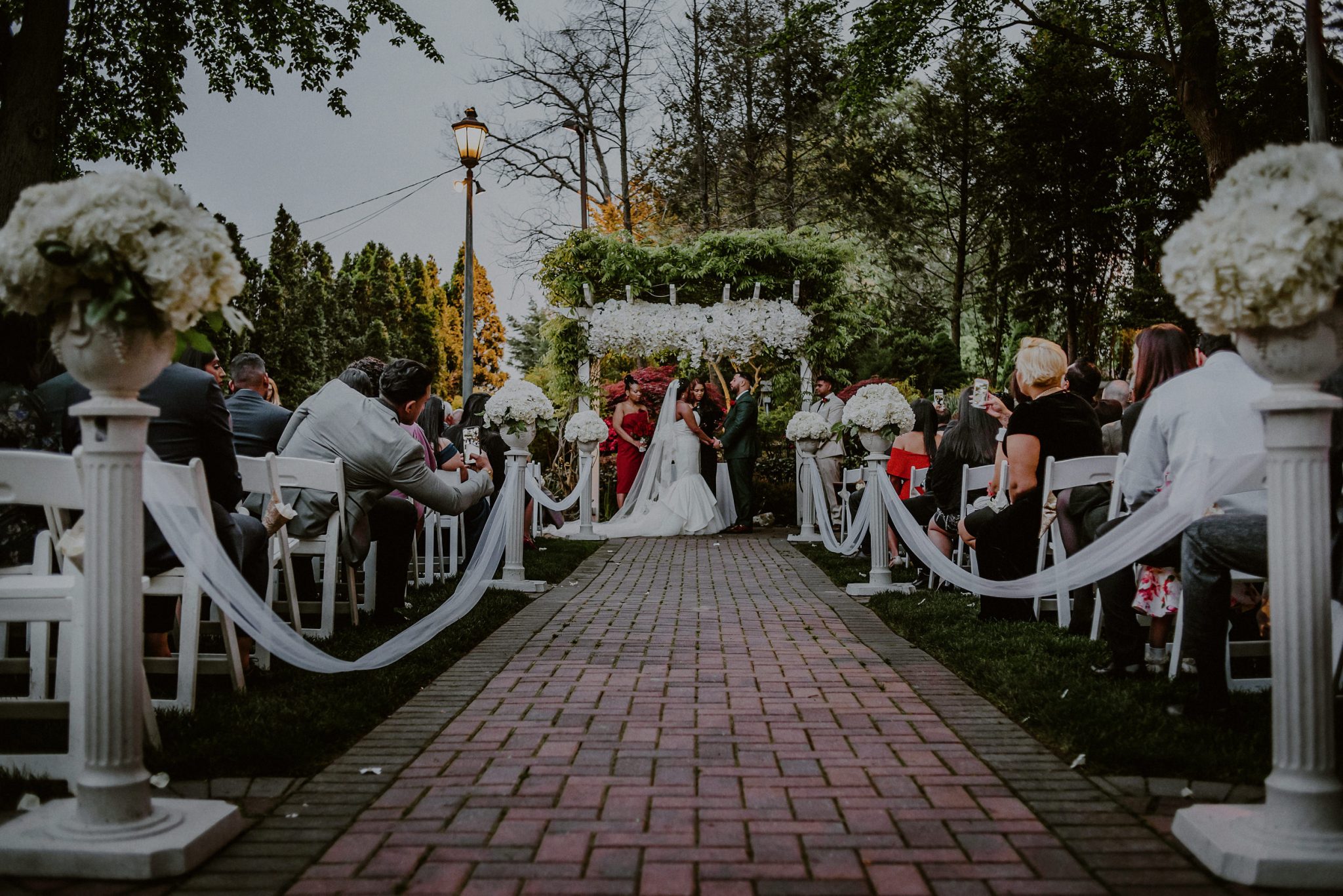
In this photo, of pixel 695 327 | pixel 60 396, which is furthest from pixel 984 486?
pixel 695 327

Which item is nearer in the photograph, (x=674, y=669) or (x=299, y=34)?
(x=674, y=669)

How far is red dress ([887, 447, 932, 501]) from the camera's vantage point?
28.8 ft

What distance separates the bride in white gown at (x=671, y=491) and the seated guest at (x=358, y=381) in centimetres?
652

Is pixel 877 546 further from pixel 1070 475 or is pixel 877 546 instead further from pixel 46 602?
pixel 46 602

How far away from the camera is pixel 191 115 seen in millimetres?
12758

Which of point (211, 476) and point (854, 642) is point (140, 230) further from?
point (854, 642)

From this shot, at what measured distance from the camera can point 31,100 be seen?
8.38 meters

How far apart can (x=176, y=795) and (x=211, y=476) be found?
5.09 feet

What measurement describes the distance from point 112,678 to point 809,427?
9782 millimetres

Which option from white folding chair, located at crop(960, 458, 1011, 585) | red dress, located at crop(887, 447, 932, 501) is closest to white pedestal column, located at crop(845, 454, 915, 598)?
white folding chair, located at crop(960, 458, 1011, 585)

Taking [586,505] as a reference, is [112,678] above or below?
below

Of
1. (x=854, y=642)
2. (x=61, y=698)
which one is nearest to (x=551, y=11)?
Answer: (x=854, y=642)

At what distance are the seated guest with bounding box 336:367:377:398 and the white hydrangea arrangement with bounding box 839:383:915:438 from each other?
3600 millimetres

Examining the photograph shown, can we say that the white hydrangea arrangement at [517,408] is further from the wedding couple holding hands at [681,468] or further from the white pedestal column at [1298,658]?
the white pedestal column at [1298,658]
